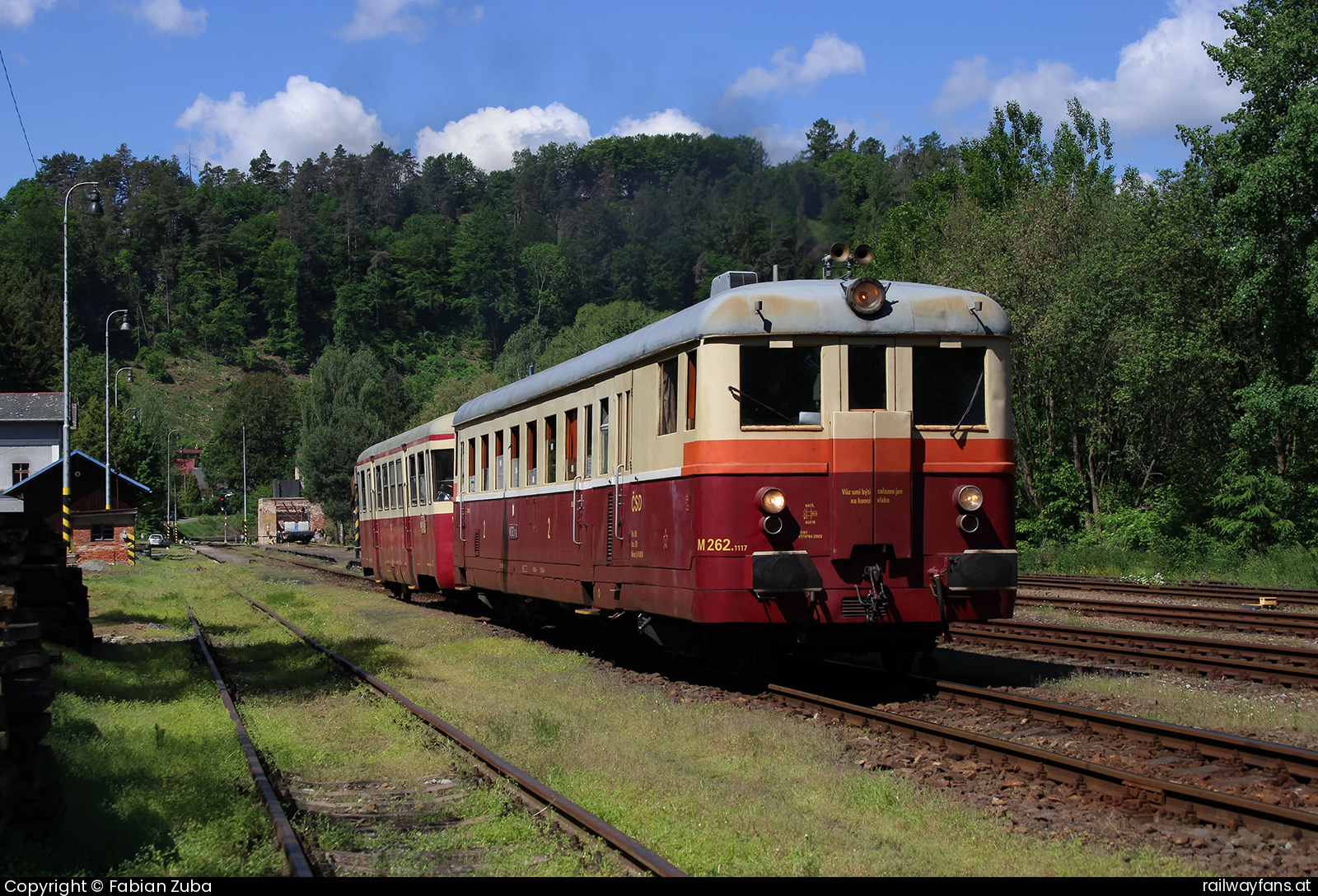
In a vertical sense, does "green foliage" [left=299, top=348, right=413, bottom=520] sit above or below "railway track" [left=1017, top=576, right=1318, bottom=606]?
above

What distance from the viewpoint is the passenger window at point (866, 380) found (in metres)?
9.90

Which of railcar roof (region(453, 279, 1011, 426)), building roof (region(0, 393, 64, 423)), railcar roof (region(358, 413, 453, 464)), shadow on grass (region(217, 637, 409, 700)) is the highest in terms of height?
building roof (region(0, 393, 64, 423))

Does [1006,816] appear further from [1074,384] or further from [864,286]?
[1074,384]

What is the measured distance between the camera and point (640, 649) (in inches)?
564

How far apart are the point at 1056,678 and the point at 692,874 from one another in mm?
6897

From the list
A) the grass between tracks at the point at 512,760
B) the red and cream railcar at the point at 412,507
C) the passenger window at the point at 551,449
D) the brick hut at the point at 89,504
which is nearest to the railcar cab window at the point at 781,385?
the grass between tracks at the point at 512,760

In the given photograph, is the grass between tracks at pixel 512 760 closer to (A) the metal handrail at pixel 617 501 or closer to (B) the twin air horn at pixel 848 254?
(A) the metal handrail at pixel 617 501

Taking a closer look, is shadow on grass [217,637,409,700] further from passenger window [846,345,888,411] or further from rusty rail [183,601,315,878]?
passenger window [846,345,888,411]

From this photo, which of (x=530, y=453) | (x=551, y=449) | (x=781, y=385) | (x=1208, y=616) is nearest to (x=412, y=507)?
(x=530, y=453)

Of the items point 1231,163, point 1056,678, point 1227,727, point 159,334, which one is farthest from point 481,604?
point 159,334

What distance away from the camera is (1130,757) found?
7.47 metres

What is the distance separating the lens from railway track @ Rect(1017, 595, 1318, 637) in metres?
15.0

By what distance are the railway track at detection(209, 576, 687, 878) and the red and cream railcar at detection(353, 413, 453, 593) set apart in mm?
9725

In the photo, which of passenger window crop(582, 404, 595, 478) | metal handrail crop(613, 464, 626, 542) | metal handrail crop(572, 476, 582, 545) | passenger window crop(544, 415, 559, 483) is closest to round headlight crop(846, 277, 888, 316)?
metal handrail crop(613, 464, 626, 542)
